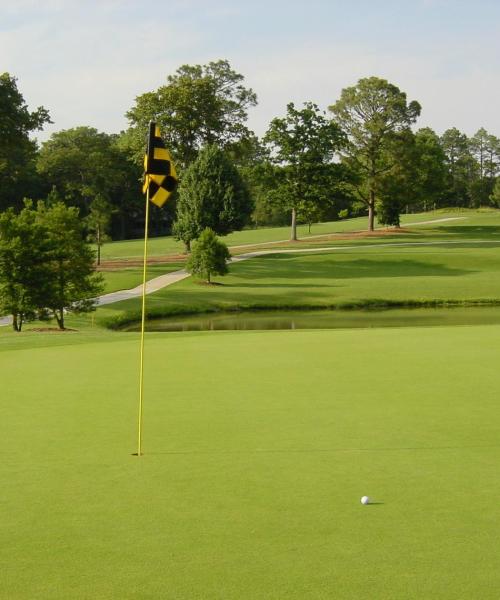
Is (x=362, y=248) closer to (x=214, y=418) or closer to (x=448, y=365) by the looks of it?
(x=448, y=365)

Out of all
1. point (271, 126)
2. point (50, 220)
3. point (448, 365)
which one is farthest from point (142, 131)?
point (448, 365)

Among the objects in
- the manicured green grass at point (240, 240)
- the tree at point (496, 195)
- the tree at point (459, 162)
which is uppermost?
the tree at point (459, 162)

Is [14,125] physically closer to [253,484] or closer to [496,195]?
[253,484]

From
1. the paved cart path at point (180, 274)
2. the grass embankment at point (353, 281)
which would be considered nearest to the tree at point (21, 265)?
the paved cart path at point (180, 274)

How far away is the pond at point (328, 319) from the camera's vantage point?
117 ft

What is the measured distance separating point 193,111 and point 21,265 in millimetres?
38990

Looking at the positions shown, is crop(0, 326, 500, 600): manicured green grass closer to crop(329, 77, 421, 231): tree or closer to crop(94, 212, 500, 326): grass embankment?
crop(94, 212, 500, 326): grass embankment

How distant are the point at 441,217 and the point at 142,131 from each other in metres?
49.9

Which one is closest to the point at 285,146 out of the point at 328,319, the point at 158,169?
the point at 328,319

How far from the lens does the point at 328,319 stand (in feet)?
127

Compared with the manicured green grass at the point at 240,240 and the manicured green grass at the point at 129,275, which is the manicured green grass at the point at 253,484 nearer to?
the manicured green grass at the point at 129,275

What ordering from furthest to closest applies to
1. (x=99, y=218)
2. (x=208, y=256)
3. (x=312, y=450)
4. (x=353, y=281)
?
1. (x=99, y=218)
2. (x=353, y=281)
3. (x=208, y=256)
4. (x=312, y=450)

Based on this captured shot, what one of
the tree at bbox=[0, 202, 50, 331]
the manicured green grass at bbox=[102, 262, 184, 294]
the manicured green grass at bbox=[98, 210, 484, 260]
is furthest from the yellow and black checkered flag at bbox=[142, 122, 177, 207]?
the manicured green grass at bbox=[98, 210, 484, 260]

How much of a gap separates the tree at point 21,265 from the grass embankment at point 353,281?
6.44m
